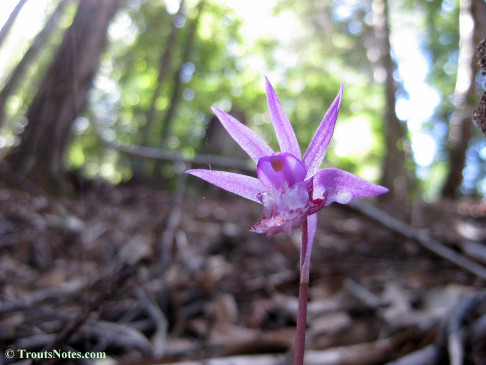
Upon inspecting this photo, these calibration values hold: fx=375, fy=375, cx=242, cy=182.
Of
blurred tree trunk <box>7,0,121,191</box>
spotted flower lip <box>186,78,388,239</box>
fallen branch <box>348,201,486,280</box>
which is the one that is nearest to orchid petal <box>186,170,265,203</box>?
spotted flower lip <box>186,78,388,239</box>

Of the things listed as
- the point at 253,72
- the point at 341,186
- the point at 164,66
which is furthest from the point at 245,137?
the point at 253,72

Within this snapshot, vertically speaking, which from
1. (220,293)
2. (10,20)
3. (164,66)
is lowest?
(220,293)

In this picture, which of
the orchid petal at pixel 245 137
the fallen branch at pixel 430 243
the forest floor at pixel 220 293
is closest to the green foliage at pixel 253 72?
the forest floor at pixel 220 293

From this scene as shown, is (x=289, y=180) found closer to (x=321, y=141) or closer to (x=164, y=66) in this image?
(x=321, y=141)

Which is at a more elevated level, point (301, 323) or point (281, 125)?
point (281, 125)

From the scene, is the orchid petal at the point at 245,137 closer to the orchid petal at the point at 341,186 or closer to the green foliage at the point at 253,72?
the orchid petal at the point at 341,186

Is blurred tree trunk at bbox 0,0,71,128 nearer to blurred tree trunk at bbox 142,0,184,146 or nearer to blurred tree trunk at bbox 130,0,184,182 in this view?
blurred tree trunk at bbox 130,0,184,182

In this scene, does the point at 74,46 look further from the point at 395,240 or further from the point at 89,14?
the point at 395,240
